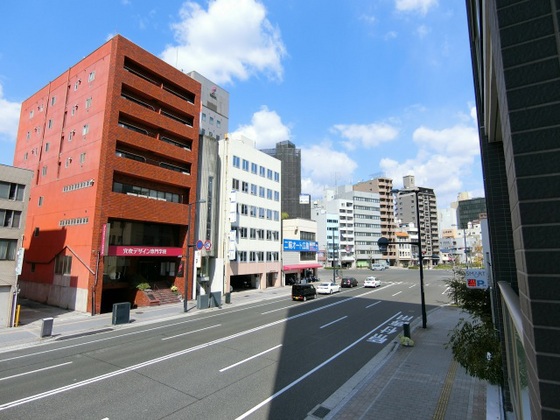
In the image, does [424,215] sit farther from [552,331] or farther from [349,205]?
[552,331]

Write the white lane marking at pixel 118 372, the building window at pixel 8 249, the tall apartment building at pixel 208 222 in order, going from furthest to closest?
the tall apartment building at pixel 208 222
the building window at pixel 8 249
the white lane marking at pixel 118 372

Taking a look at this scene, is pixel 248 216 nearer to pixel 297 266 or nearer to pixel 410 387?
pixel 297 266

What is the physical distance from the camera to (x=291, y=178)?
11212cm

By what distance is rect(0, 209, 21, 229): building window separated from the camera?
2404 centimetres

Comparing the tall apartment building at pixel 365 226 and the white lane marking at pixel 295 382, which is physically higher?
the tall apartment building at pixel 365 226

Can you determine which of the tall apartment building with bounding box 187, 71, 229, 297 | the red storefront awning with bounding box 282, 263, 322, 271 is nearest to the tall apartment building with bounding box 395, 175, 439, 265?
the red storefront awning with bounding box 282, 263, 322, 271

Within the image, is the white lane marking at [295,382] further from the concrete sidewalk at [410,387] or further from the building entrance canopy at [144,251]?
the building entrance canopy at [144,251]

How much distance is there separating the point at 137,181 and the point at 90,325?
1559cm

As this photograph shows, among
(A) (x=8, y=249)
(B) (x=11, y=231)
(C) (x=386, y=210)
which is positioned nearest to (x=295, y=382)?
(A) (x=8, y=249)

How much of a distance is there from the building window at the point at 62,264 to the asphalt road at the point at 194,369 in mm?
13746

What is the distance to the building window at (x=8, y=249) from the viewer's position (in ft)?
77.7

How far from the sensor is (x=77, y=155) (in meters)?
33.2

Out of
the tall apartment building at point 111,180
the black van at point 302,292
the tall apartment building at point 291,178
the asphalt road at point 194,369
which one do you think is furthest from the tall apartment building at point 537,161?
the tall apartment building at point 291,178

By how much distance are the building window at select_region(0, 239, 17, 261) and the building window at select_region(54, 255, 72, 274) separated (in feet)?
23.5
